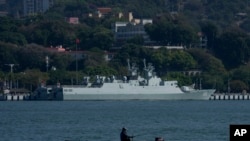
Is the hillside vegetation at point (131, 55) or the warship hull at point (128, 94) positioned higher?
the hillside vegetation at point (131, 55)

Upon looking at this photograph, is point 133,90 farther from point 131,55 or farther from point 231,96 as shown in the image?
point 131,55

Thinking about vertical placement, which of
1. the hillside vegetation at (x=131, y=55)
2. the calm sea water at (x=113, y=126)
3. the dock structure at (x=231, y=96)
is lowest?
the calm sea water at (x=113, y=126)

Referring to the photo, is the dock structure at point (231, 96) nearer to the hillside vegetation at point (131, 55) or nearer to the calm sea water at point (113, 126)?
A: the hillside vegetation at point (131, 55)

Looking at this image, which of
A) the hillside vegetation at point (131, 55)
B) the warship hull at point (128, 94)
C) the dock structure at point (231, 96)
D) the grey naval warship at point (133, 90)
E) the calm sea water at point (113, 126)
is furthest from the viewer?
the hillside vegetation at point (131, 55)

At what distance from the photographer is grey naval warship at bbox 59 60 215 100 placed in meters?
148

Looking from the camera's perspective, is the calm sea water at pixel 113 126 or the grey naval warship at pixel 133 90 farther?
the grey naval warship at pixel 133 90

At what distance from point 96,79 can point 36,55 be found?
28496 mm

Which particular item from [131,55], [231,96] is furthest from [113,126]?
[131,55]

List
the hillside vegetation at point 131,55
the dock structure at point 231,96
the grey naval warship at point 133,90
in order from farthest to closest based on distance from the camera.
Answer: the hillside vegetation at point 131,55 < the dock structure at point 231,96 < the grey naval warship at point 133,90

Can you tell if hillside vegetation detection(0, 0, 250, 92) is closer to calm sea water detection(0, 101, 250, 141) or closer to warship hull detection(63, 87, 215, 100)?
warship hull detection(63, 87, 215, 100)

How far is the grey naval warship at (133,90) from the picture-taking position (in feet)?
487

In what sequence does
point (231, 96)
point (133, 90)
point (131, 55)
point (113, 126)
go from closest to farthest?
point (113, 126), point (133, 90), point (231, 96), point (131, 55)

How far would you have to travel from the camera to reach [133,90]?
488 feet

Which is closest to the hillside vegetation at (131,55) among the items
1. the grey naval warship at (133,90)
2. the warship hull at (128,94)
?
the grey naval warship at (133,90)
